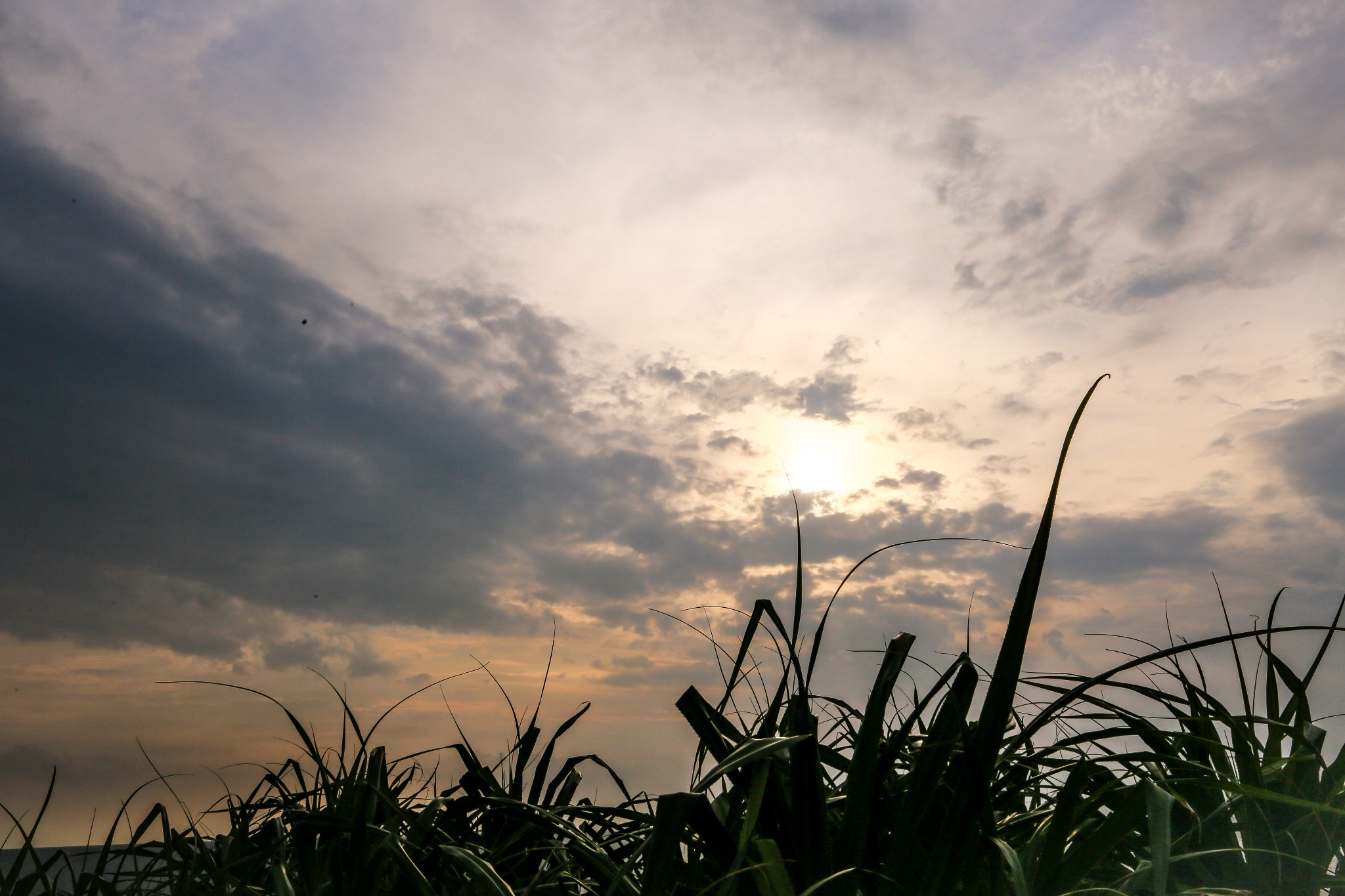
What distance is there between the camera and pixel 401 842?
1.59m

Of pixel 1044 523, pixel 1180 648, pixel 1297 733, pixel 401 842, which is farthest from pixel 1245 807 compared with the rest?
pixel 401 842

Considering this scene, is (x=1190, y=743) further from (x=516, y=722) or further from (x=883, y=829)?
(x=516, y=722)

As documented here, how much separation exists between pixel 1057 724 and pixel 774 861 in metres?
1.24

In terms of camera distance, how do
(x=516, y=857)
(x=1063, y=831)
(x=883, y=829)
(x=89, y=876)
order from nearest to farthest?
(x=1063, y=831) < (x=883, y=829) < (x=516, y=857) < (x=89, y=876)

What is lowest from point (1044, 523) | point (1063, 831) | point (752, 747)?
point (1063, 831)

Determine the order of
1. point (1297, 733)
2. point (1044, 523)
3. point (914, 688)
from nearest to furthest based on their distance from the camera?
point (1044, 523)
point (1297, 733)
point (914, 688)

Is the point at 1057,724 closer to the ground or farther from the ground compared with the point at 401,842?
farther from the ground

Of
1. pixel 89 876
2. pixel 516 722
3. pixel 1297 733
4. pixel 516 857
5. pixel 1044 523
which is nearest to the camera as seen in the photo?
pixel 1044 523

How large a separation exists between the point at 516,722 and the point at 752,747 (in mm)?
1517

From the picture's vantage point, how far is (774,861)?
1.13 metres

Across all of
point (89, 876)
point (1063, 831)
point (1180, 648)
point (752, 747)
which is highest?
point (1180, 648)

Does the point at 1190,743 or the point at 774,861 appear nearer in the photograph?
the point at 774,861

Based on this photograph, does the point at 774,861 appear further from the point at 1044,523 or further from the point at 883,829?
the point at 1044,523

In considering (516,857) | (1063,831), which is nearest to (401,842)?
(516,857)
